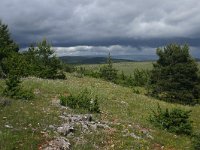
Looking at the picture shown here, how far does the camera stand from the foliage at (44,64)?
174ft

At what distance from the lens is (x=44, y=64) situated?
189 feet

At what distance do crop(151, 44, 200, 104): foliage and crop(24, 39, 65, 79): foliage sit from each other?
48.4ft

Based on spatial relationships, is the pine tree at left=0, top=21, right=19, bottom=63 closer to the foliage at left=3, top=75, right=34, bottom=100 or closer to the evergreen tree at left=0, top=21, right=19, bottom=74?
the evergreen tree at left=0, top=21, right=19, bottom=74

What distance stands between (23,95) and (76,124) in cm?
821

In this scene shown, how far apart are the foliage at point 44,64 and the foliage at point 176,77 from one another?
14750 mm

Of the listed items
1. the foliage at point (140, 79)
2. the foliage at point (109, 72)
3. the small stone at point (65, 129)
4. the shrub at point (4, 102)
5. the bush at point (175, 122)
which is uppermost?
the shrub at point (4, 102)

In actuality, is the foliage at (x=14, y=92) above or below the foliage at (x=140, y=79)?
above

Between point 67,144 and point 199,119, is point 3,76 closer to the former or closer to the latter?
point 199,119

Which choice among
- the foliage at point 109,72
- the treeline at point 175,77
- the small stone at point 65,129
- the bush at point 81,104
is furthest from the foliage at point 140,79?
the small stone at point 65,129

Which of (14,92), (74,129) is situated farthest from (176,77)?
(74,129)

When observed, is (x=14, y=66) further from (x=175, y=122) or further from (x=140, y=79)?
(x=140, y=79)

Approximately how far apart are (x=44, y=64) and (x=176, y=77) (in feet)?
63.6

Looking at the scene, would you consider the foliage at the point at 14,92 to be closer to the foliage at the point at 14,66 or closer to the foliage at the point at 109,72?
the foliage at the point at 14,66

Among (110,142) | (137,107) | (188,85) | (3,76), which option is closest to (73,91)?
(137,107)
